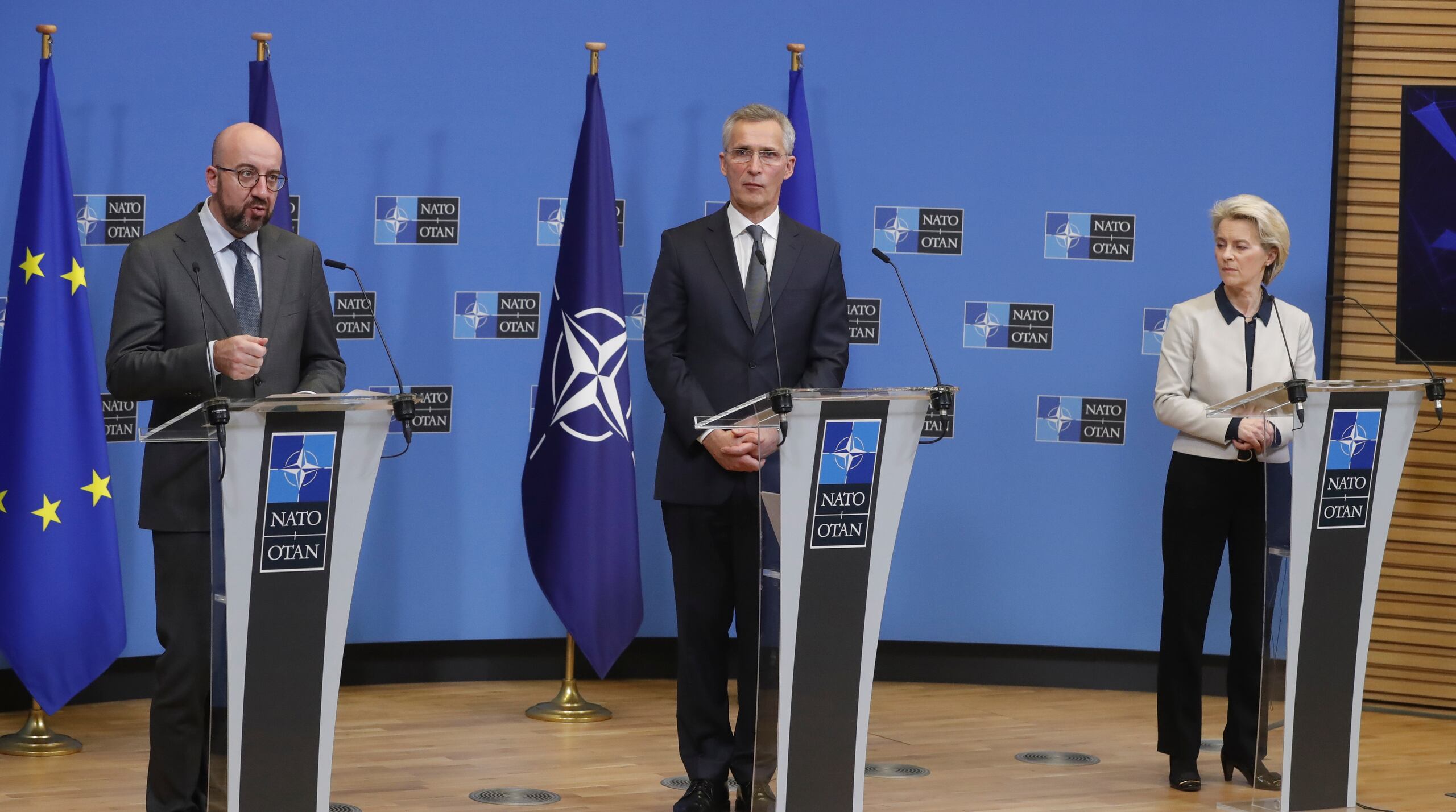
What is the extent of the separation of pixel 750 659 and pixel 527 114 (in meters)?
2.67

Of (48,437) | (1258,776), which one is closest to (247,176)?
(48,437)

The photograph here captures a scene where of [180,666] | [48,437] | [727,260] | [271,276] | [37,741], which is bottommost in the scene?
[37,741]

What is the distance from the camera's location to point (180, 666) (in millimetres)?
3293

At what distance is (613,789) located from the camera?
4188mm

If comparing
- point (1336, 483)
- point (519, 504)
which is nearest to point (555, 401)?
point (519, 504)

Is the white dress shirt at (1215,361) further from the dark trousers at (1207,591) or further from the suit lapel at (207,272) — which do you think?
the suit lapel at (207,272)

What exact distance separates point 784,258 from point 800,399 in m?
0.76

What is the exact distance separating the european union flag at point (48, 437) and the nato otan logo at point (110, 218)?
0.51 metres

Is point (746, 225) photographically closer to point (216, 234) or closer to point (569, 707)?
point (216, 234)

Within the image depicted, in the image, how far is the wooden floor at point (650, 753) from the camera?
13.5 ft

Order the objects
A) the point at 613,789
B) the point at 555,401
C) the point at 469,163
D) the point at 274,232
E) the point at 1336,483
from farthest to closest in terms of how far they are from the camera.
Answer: the point at 469,163 < the point at 555,401 < the point at 613,789 < the point at 1336,483 < the point at 274,232

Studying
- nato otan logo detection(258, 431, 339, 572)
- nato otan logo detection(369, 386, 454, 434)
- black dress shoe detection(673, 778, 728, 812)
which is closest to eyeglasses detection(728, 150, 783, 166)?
nato otan logo detection(258, 431, 339, 572)

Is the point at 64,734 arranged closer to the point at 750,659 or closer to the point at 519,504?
the point at 519,504

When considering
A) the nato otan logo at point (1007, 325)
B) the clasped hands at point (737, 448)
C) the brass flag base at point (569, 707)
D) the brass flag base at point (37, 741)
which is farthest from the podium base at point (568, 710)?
the nato otan logo at point (1007, 325)
